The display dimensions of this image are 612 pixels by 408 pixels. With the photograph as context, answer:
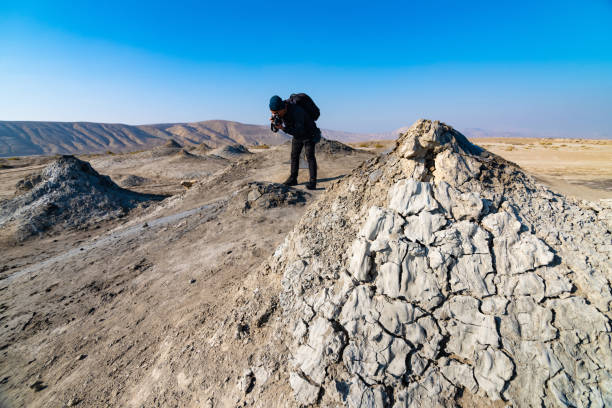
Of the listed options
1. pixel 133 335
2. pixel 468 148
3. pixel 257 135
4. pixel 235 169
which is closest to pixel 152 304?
pixel 133 335

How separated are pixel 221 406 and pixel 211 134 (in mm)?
128762

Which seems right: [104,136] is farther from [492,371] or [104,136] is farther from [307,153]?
[492,371]

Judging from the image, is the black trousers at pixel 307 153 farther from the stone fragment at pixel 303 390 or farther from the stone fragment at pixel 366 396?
the stone fragment at pixel 366 396

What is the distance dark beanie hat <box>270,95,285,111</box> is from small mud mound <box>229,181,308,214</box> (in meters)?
2.20

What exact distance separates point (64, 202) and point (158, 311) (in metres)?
9.59

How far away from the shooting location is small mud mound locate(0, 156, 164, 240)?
9.38 metres

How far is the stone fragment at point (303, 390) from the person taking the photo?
202cm

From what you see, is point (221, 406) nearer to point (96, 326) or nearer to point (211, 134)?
point (96, 326)

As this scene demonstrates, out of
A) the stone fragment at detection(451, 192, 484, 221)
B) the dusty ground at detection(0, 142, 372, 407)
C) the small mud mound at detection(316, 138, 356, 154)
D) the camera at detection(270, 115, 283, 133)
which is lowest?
the dusty ground at detection(0, 142, 372, 407)

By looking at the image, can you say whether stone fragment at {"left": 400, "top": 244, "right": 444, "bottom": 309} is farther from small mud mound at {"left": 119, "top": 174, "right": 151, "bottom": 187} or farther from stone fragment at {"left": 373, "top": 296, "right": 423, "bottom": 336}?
small mud mound at {"left": 119, "top": 174, "right": 151, "bottom": 187}

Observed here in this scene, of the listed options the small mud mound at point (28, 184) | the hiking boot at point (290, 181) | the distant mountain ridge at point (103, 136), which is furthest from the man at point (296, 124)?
the distant mountain ridge at point (103, 136)

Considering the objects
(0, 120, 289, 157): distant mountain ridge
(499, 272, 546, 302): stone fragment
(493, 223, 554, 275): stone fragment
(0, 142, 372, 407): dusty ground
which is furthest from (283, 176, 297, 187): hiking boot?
(0, 120, 289, 157): distant mountain ridge

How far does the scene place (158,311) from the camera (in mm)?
3877

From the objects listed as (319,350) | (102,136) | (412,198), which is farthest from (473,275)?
(102,136)
